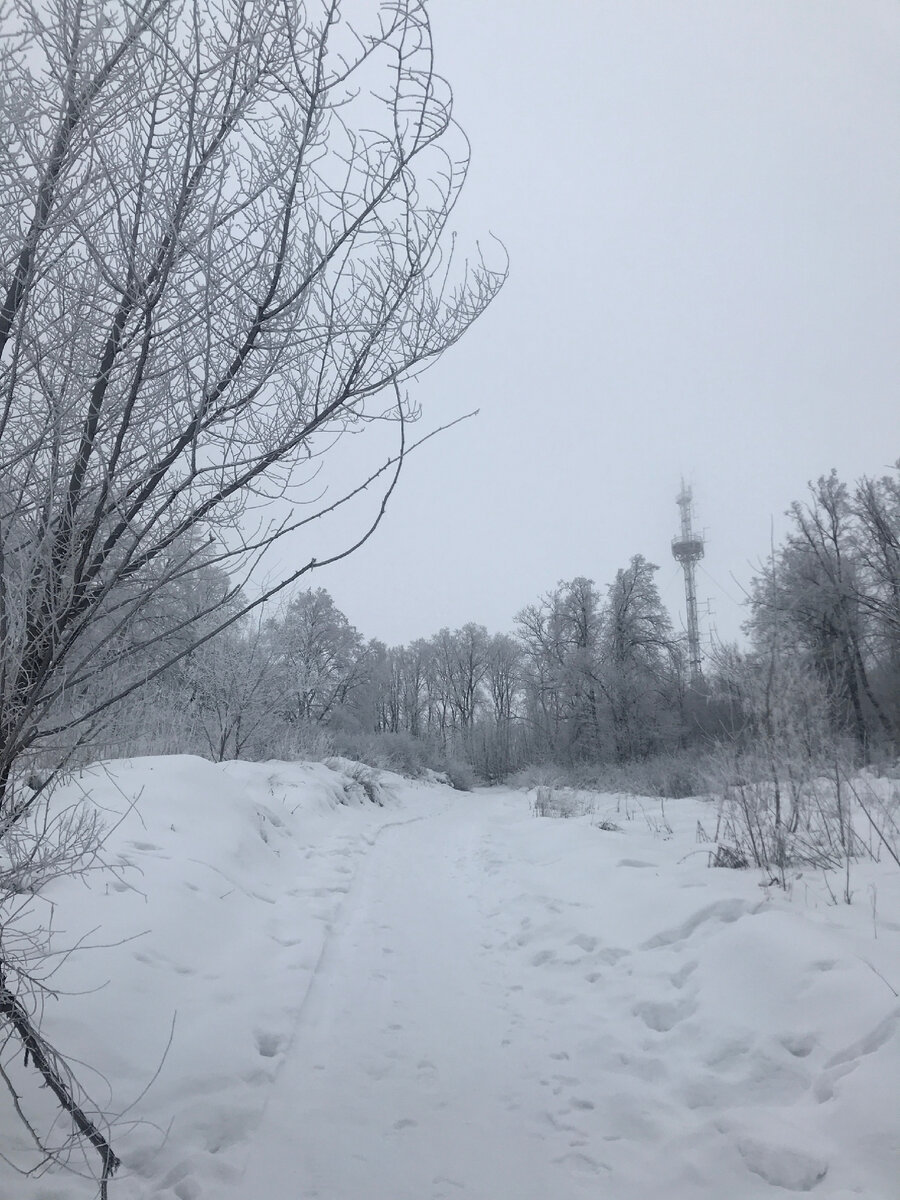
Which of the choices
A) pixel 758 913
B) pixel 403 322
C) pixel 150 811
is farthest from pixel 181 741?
pixel 403 322

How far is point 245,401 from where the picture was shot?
8.19 ft

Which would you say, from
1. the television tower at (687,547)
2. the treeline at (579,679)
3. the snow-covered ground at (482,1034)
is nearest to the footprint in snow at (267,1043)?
the snow-covered ground at (482,1034)

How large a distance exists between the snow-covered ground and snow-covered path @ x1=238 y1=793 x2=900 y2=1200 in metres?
0.01

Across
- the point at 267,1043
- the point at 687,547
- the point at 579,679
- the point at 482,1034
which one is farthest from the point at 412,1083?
the point at 687,547

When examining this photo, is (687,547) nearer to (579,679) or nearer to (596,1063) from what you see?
(579,679)

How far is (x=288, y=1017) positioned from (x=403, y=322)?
3607 mm

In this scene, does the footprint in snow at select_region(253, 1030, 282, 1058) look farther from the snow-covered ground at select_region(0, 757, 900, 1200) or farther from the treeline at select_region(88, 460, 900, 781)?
the treeline at select_region(88, 460, 900, 781)

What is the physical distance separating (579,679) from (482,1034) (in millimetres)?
28433

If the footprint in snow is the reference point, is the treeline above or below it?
above

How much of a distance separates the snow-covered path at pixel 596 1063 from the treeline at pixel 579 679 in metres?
1.78

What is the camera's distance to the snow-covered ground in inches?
95.9

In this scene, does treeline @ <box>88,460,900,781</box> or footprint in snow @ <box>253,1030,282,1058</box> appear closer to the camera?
footprint in snow @ <box>253,1030,282,1058</box>

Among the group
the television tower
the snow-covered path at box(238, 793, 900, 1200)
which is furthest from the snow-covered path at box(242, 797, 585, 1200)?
the television tower

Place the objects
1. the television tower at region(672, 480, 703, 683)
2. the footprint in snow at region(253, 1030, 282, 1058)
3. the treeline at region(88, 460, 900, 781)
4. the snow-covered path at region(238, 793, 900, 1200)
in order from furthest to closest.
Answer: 1. the television tower at region(672, 480, 703, 683)
2. the treeline at region(88, 460, 900, 781)
3. the footprint in snow at region(253, 1030, 282, 1058)
4. the snow-covered path at region(238, 793, 900, 1200)
